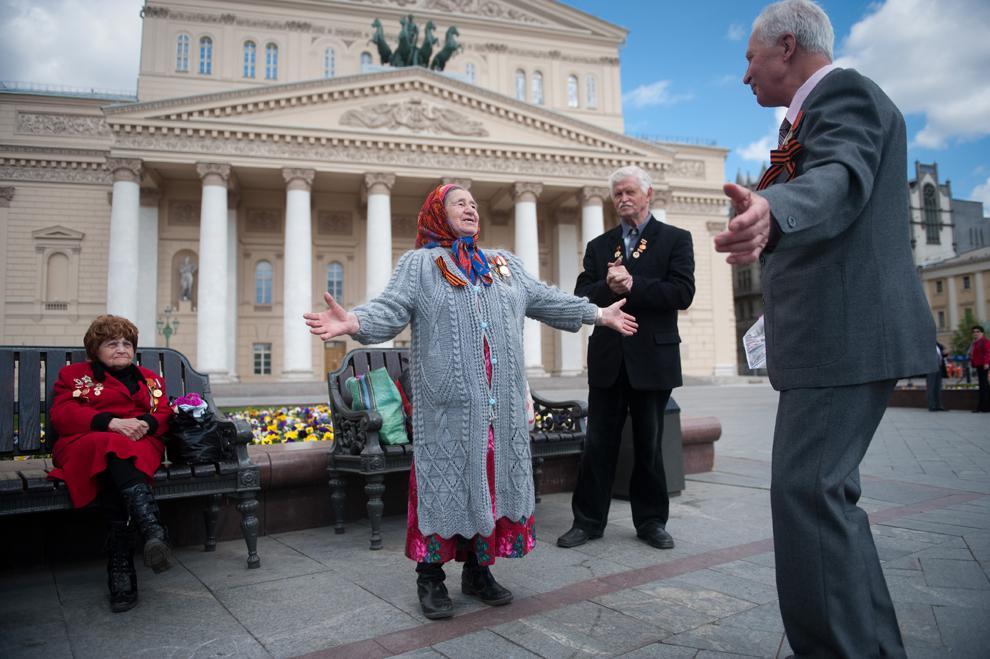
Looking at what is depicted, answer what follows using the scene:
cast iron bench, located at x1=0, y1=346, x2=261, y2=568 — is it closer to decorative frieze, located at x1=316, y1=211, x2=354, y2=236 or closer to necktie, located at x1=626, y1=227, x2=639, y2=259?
necktie, located at x1=626, y1=227, x2=639, y2=259

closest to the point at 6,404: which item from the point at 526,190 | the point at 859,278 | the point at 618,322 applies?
the point at 618,322

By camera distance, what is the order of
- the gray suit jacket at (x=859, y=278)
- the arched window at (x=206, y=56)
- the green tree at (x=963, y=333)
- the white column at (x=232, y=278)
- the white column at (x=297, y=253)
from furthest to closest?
the green tree at (x=963, y=333)
the arched window at (x=206, y=56)
the white column at (x=232, y=278)
the white column at (x=297, y=253)
the gray suit jacket at (x=859, y=278)

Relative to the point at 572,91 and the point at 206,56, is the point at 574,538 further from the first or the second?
the point at 572,91

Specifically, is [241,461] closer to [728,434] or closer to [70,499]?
[70,499]

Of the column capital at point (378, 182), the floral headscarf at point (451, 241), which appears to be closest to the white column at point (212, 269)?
the column capital at point (378, 182)

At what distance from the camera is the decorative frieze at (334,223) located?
3459 centimetres

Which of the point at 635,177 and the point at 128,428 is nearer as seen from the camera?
the point at 128,428

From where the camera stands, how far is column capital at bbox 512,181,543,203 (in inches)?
1273

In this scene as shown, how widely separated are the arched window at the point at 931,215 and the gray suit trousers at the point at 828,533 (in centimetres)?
8232

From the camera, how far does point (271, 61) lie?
38406mm

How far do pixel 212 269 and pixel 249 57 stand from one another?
1654 cm

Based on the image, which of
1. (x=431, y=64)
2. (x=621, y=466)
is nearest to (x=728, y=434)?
(x=621, y=466)

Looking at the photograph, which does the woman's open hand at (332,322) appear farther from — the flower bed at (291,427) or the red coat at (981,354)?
the red coat at (981,354)

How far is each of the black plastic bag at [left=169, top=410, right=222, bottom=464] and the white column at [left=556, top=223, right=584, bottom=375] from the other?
103ft
